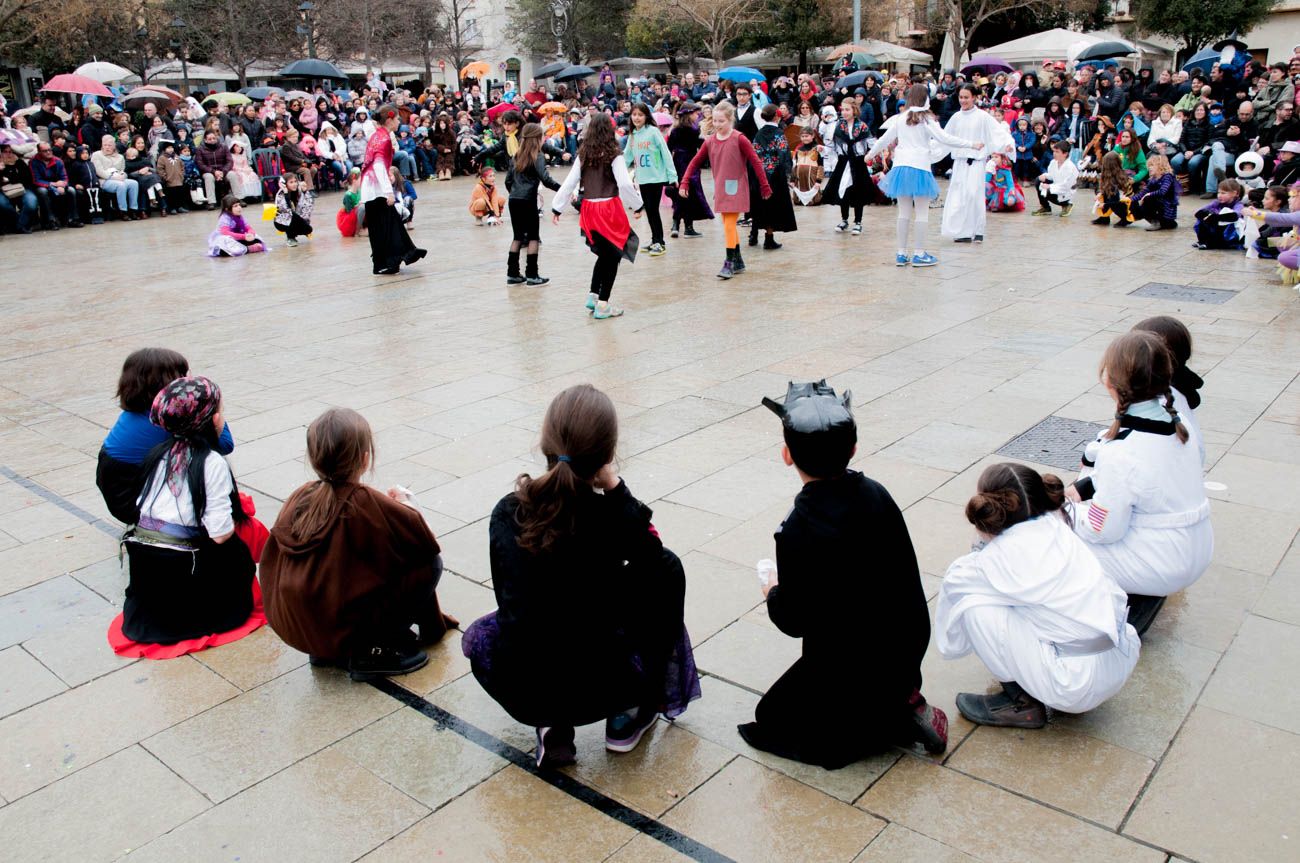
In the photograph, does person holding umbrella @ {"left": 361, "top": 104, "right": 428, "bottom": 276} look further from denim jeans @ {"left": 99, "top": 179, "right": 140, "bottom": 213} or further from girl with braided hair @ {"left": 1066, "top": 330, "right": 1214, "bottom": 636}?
denim jeans @ {"left": 99, "top": 179, "right": 140, "bottom": 213}

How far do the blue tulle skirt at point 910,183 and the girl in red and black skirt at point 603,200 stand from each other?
9.54ft

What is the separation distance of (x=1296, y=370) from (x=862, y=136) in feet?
24.9

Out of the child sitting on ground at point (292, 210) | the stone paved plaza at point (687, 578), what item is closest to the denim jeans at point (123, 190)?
the child sitting on ground at point (292, 210)

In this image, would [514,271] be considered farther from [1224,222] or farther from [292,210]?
[1224,222]

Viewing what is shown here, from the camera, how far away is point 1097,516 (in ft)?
11.8

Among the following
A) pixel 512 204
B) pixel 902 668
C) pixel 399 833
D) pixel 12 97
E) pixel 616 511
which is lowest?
pixel 399 833

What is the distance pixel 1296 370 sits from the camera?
→ 6992 millimetres

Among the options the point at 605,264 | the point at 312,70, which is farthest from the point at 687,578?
the point at 312,70

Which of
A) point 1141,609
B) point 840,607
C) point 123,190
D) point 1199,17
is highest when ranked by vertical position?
point 1199,17

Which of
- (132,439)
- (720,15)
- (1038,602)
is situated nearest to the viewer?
(1038,602)

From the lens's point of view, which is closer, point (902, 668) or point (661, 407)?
point (902, 668)

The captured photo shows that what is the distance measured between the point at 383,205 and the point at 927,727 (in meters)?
9.25

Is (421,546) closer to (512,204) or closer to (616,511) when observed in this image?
(616,511)

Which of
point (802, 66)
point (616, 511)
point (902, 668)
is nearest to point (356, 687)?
point (616, 511)
